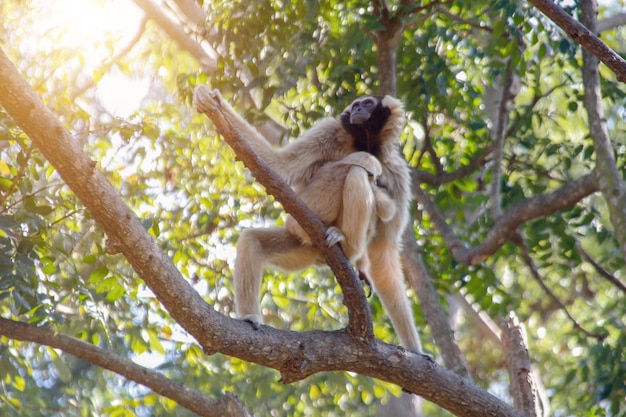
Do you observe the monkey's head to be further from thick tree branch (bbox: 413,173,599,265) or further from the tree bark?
the tree bark

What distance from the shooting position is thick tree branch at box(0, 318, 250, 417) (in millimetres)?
5707

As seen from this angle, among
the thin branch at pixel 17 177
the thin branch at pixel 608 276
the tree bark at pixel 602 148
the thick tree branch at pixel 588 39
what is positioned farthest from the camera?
the thin branch at pixel 608 276

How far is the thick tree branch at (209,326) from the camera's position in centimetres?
402

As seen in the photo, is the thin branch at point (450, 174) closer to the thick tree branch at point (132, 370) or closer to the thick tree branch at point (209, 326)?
the thick tree branch at point (209, 326)

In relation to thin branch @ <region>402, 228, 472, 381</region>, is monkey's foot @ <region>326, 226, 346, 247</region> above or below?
below

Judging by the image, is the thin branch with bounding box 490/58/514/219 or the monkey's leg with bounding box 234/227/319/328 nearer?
the monkey's leg with bounding box 234/227/319/328

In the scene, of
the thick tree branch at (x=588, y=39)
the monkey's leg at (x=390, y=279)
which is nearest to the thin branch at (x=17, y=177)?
the monkey's leg at (x=390, y=279)

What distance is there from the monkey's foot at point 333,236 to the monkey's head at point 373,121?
1309mm

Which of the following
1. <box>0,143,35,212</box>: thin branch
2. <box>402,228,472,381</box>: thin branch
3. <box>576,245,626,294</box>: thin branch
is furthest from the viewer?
<box>576,245,626,294</box>: thin branch

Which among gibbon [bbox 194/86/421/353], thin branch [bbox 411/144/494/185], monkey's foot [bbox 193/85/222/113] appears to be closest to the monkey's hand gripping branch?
monkey's foot [bbox 193/85/222/113]

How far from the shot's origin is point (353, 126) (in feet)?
21.6

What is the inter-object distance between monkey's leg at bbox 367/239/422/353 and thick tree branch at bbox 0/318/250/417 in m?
1.69

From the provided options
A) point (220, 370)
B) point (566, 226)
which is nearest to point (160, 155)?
point (220, 370)

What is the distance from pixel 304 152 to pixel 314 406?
17.6ft
